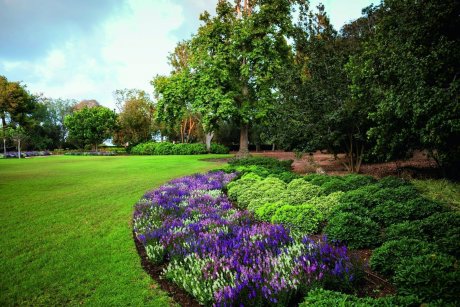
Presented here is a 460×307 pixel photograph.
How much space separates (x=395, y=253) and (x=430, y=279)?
0.86 meters

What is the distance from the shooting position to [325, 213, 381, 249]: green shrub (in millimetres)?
5180

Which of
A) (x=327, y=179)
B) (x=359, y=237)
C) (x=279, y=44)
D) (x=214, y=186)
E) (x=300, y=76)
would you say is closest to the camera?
(x=359, y=237)

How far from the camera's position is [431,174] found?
13789 millimetres

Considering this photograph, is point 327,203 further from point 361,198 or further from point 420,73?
point 420,73

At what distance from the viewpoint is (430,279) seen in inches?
127

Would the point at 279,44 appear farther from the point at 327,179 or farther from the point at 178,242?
the point at 178,242

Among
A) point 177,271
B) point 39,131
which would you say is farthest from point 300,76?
point 39,131

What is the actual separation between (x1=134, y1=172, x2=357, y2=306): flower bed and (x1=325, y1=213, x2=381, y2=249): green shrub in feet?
1.02

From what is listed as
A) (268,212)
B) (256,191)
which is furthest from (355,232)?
(256,191)

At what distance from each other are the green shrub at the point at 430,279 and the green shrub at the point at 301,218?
2536 mm

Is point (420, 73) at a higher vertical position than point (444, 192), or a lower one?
higher

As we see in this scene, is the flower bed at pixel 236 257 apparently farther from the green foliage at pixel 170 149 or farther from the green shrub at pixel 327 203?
the green foliage at pixel 170 149

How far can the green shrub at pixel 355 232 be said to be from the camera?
5180 mm

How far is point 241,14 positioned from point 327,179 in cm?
2683
